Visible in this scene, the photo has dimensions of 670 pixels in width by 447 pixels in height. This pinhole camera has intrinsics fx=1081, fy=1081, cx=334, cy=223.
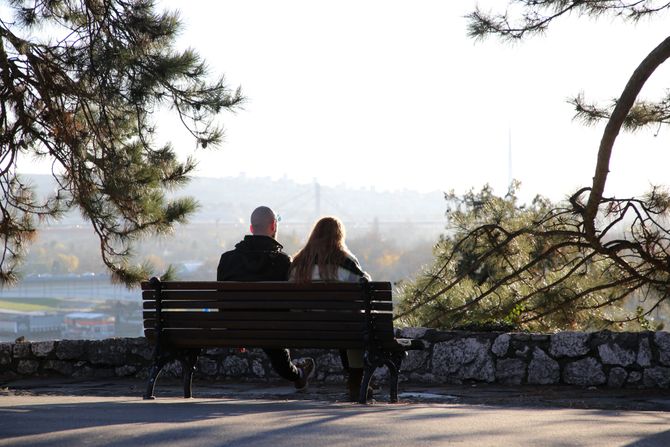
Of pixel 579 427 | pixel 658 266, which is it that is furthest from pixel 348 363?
pixel 658 266

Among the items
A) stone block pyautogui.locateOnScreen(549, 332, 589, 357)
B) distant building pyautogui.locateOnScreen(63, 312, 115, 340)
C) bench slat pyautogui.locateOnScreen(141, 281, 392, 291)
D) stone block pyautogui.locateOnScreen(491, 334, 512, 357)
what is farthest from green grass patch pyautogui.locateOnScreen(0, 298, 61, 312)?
bench slat pyautogui.locateOnScreen(141, 281, 392, 291)

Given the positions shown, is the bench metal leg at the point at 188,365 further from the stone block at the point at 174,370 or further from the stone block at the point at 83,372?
the stone block at the point at 83,372

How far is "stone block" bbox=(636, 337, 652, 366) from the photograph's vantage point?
7660 mm

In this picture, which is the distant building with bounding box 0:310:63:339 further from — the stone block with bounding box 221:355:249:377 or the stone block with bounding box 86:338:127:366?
the stone block with bounding box 221:355:249:377

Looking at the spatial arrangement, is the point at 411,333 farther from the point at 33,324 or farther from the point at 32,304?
the point at 32,304

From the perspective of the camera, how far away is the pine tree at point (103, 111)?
966 centimetres

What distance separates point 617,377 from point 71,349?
443 cm

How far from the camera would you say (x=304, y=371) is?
300 inches

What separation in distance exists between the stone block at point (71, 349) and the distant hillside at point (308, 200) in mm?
90517

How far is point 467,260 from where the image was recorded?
436 inches

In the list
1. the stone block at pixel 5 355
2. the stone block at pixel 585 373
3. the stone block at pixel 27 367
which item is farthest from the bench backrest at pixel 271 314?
the stone block at pixel 5 355

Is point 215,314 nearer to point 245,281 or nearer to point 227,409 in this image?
point 245,281

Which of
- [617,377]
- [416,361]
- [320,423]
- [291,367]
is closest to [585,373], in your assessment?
[617,377]

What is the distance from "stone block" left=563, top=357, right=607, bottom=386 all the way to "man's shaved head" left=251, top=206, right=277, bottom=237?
245 cm
